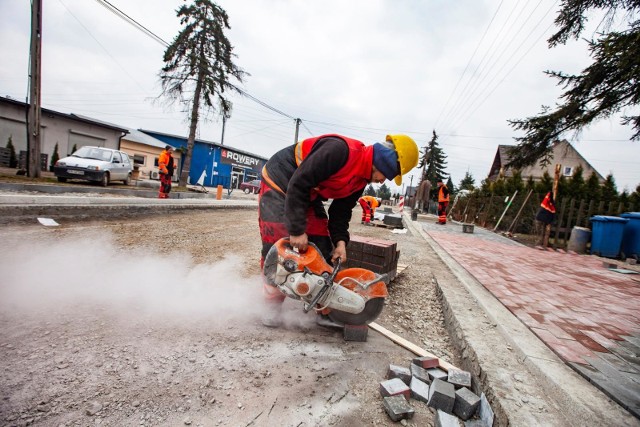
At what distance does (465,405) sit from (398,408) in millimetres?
393

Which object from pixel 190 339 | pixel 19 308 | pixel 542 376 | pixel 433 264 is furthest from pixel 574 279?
pixel 19 308

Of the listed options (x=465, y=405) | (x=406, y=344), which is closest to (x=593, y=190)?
(x=406, y=344)

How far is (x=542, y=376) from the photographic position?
6.17ft

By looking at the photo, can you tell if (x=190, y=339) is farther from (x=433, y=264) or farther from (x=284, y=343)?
(x=433, y=264)

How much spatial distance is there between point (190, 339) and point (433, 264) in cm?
413

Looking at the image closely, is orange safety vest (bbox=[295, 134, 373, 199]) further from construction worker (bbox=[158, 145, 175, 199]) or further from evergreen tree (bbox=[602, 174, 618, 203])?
evergreen tree (bbox=[602, 174, 618, 203])

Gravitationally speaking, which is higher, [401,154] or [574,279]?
[401,154]

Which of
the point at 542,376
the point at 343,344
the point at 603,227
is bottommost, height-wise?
the point at 343,344

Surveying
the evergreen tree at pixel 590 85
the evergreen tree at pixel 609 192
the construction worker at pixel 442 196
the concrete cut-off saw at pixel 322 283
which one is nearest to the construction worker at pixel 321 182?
the concrete cut-off saw at pixel 322 283

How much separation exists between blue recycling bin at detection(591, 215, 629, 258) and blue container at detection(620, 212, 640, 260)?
0.16 metres

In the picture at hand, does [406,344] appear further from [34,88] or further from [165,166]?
[34,88]

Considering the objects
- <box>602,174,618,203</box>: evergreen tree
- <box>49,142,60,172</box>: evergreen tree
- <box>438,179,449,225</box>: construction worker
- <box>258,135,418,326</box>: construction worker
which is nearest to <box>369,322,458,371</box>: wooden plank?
<box>258,135,418,326</box>: construction worker

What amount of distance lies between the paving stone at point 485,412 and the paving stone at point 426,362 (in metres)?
0.36

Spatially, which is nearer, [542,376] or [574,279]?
[542,376]
